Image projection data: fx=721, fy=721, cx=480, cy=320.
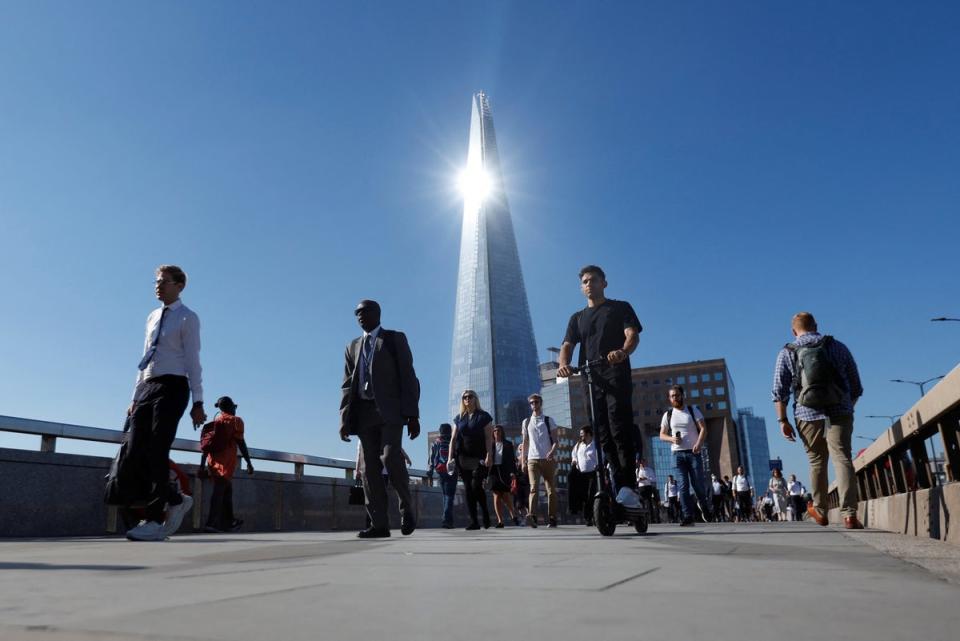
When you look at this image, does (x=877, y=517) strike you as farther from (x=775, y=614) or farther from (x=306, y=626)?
(x=306, y=626)

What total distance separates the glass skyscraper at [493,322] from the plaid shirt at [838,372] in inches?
5485

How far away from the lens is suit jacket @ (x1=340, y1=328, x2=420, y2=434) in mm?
6582

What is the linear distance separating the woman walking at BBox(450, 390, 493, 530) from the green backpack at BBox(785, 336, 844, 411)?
4870 mm

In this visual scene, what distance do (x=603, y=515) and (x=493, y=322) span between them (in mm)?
151157

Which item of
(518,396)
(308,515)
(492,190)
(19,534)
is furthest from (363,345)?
(492,190)

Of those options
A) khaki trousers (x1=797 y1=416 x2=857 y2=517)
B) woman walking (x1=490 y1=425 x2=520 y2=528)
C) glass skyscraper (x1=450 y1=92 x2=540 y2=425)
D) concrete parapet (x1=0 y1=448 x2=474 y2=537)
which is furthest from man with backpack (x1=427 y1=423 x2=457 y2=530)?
glass skyscraper (x1=450 y1=92 x2=540 y2=425)

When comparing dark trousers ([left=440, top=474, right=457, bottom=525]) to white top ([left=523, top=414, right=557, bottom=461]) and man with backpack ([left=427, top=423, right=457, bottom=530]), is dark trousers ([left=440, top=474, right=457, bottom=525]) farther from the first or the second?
white top ([left=523, top=414, right=557, bottom=461])

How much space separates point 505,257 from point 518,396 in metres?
34.5

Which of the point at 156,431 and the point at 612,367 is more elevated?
the point at 612,367

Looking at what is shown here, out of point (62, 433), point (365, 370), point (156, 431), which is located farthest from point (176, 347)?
point (62, 433)

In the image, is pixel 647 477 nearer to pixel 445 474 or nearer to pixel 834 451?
pixel 445 474

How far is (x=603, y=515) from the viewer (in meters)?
5.23

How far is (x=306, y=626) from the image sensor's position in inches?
51.1

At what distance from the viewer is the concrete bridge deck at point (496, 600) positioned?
4.05 feet
